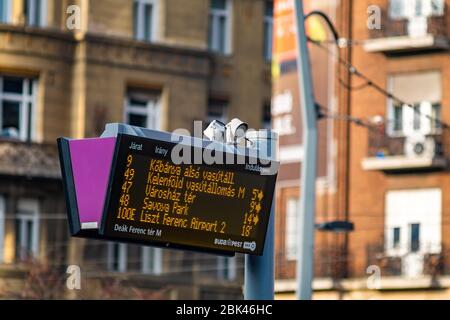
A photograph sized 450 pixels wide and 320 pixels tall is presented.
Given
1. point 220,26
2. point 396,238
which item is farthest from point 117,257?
point 396,238

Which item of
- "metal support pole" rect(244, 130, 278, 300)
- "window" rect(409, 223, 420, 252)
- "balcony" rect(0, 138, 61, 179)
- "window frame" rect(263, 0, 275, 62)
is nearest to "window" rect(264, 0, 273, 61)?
"window frame" rect(263, 0, 275, 62)

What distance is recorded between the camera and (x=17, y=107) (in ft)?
178

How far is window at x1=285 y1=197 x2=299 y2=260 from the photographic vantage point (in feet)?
177

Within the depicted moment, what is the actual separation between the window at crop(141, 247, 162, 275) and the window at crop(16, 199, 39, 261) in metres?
3.11

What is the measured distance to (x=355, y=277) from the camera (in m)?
52.0

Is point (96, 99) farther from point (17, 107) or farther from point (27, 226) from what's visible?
point (27, 226)

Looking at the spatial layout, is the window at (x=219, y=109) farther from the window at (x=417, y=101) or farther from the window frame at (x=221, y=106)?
the window at (x=417, y=101)

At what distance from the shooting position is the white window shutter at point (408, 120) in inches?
2039

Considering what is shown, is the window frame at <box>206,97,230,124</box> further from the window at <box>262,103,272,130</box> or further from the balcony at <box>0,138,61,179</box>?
the balcony at <box>0,138,61,179</box>

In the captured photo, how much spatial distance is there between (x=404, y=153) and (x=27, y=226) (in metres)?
10.6

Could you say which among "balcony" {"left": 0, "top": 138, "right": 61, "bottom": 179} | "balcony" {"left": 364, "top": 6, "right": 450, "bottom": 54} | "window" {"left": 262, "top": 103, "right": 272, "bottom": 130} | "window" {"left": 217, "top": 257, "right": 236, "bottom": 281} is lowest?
"window" {"left": 217, "top": 257, "right": 236, "bottom": 281}

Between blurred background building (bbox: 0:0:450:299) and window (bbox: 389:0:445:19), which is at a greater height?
window (bbox: 389:0:445:19)

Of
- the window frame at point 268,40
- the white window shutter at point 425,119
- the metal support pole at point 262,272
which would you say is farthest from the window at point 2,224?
the metal support pole at point 262,272
